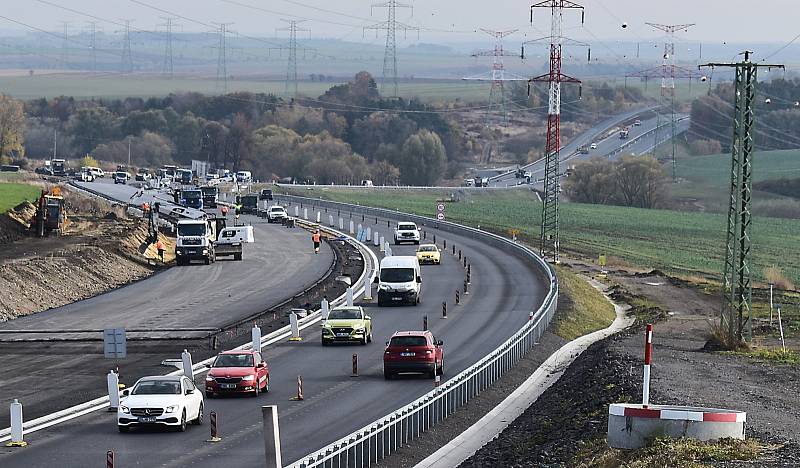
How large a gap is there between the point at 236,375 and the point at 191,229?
156 ft

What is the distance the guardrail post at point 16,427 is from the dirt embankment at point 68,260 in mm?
30090

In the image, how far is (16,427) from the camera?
101ft

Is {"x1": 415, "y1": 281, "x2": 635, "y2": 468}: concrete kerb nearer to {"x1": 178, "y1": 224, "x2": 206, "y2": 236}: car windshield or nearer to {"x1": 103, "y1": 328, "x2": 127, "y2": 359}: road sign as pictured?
{"x1": 103, "y1": 328, "x2": 127, "y2": 359}: road sign

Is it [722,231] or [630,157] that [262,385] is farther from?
[630,157]

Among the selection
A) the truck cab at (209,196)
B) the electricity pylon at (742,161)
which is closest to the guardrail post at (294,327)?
the electricity pylon at (742,161)

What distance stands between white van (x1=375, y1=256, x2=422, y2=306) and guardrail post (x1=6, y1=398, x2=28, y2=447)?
3562 centimetres

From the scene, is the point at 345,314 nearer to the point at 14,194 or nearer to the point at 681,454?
the point at 681,454

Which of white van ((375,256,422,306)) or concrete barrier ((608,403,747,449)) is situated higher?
concrete barrier ((608,403,747,449))

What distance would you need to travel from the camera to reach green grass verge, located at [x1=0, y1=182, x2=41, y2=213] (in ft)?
338

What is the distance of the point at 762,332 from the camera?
62438 millimetres

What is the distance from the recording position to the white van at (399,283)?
65875mm

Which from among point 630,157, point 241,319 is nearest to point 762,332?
point 241,319

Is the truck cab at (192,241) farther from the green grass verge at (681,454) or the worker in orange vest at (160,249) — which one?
the green grass verge at (681,454)

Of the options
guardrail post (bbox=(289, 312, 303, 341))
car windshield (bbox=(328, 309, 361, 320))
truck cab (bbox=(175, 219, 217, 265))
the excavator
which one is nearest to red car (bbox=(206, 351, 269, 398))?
car windshield (bbox=(328, 309, 361, 320))
